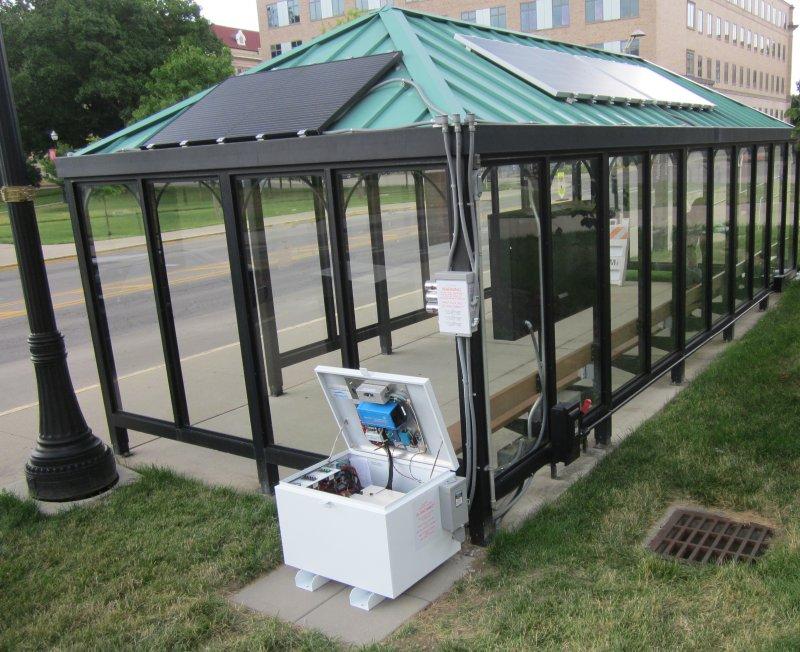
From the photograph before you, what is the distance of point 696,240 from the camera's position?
789cm

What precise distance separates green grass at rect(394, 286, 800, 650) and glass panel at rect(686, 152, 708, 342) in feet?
5.44

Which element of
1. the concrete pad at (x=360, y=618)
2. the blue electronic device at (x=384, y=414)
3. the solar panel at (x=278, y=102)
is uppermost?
the solar panel at (x=278, y=102)

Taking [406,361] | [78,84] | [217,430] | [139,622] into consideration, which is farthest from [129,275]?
[78,84]

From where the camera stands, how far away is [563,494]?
5.27 m

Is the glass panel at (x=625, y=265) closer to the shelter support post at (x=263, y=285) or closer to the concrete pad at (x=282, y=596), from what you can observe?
the shelter support post at (x=263, y=285)

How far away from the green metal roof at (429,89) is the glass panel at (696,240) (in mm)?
504

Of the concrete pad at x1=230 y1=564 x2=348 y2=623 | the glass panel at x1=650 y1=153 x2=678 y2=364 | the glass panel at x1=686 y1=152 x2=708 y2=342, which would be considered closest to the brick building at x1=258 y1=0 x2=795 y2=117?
the glass panel at x1=686 y1=152 x2=708 y2=342

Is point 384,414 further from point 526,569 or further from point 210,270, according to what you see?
point 210,270

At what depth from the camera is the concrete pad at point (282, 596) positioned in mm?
4172

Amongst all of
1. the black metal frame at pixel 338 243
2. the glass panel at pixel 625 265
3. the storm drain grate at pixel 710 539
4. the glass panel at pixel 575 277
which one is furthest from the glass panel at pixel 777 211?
the storm drain grate at pixel 710 539

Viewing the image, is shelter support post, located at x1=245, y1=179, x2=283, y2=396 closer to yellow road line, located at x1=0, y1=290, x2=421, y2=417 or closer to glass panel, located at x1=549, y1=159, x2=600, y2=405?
yellow road line, located at x1=0, y1=290, x2=421, y2=417

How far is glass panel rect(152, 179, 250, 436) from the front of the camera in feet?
18.8

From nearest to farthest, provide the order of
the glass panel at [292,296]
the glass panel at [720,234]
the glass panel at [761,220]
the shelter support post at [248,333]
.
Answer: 1. the shelter support post at [248,333]
2. the glass panel at [292,296]
3. the glass panel at [720,234]
4. the glass panel at [761,220]

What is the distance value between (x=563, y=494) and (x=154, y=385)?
341 cm
